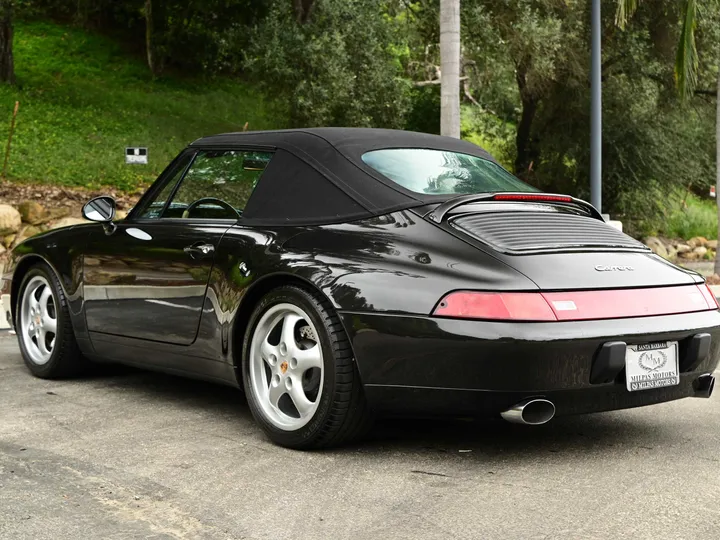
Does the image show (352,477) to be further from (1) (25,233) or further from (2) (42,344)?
(1) (25,233)

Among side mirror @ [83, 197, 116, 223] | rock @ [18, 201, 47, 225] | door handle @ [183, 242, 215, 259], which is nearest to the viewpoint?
door handle @ [183, 242, 215, 259]

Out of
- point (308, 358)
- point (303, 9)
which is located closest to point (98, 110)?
point (303, 9)

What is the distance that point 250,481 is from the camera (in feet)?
13.6

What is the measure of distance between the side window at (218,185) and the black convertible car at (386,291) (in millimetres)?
12

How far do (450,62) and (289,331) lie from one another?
9.93 metres

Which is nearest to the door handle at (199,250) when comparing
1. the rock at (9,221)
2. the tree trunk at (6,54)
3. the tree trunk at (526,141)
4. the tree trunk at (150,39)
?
the rock at (9,221)

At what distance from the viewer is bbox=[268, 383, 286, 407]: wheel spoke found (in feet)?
15.5

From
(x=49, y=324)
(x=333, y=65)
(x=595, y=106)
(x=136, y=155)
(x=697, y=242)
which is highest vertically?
(x=333, y=65)

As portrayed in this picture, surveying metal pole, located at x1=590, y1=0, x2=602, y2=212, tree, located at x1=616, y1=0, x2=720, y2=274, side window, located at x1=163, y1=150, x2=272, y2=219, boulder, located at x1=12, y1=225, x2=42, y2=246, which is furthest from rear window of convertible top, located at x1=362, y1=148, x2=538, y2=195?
boulder, located at x1=12, y1=225, x2=42, y2=246

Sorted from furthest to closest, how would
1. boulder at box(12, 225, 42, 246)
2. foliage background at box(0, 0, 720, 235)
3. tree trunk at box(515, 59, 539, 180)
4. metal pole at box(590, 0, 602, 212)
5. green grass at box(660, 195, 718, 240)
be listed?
green grass at box(660, 195, 718, 240), tree trunk at box(515, 59, 539, 180), foliage background at box(0, 0, 720, 235), metal pole at box(590, 0, 602, 212), boulder at box(12, 225, 42, 246)

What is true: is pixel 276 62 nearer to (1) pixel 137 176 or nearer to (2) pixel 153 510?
(1) pixel 137 176

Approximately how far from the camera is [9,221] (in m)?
16.1

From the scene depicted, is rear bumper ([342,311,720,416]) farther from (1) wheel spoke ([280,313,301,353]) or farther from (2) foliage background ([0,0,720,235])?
(2) foliage background ([0,0,720,235])

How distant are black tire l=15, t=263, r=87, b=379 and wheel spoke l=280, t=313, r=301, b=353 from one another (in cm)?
204
